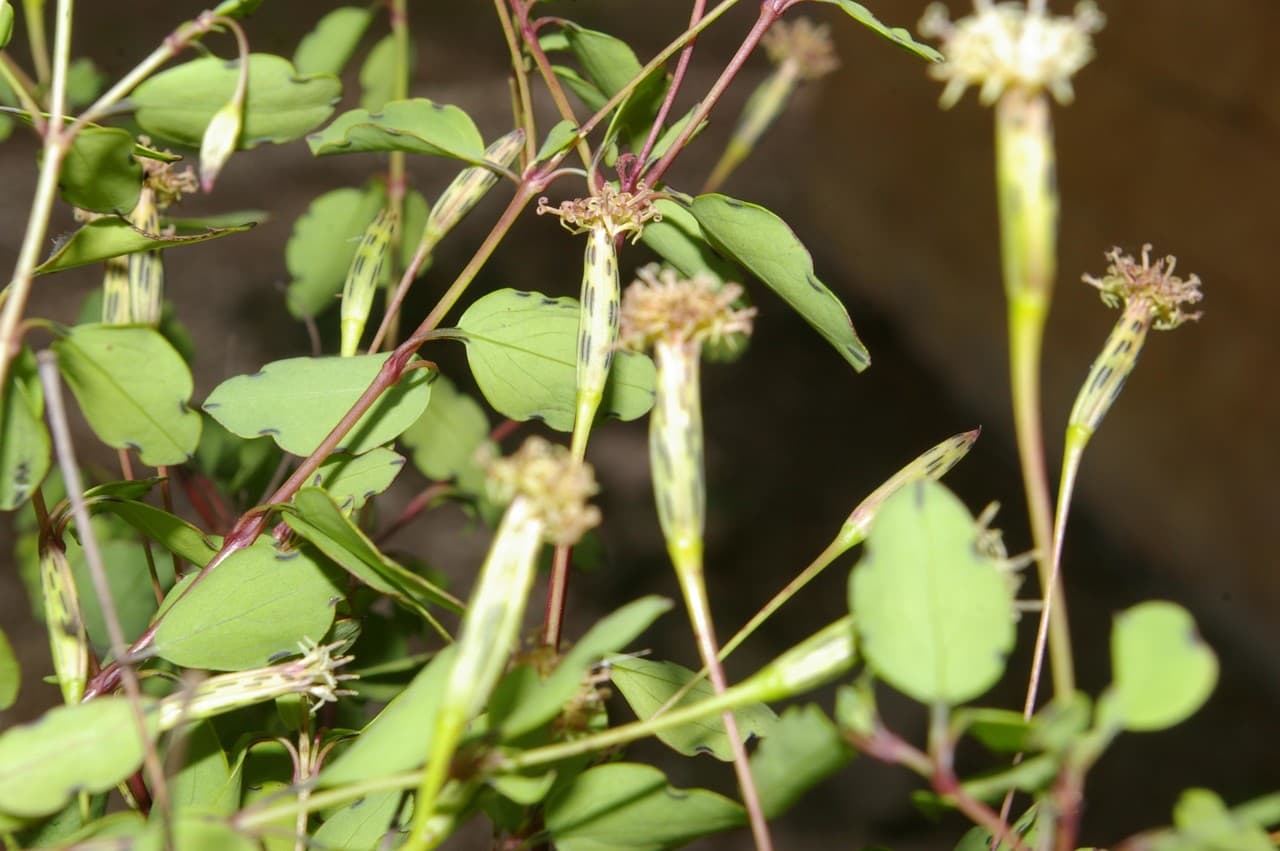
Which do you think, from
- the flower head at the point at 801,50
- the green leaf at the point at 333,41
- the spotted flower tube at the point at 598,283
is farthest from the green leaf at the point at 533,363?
the flower head at the point at 801,50

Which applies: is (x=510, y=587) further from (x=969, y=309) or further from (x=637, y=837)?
(x=969, y=309)

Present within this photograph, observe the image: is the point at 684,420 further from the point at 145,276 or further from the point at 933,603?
the point at 145,276

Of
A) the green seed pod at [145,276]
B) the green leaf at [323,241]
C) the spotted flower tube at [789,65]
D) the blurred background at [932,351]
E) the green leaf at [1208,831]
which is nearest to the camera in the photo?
the green leaf at [1208,831]

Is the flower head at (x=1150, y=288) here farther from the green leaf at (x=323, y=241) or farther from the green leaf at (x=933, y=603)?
the green leaf at (x=323, y=241)

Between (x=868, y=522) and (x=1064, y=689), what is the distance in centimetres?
14

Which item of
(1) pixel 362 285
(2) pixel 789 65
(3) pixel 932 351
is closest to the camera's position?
(1) pixel 362 285

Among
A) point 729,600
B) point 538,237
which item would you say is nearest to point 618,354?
point 729,600

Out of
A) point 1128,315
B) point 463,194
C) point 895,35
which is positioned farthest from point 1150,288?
point 463,194

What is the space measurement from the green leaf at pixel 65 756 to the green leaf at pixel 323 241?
31 cm

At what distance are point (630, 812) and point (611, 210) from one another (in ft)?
0.56

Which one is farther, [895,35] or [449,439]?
[449,439]

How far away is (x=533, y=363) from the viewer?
1.20ft

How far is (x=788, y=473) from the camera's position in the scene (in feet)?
5.15

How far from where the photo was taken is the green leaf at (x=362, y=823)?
301 mm
